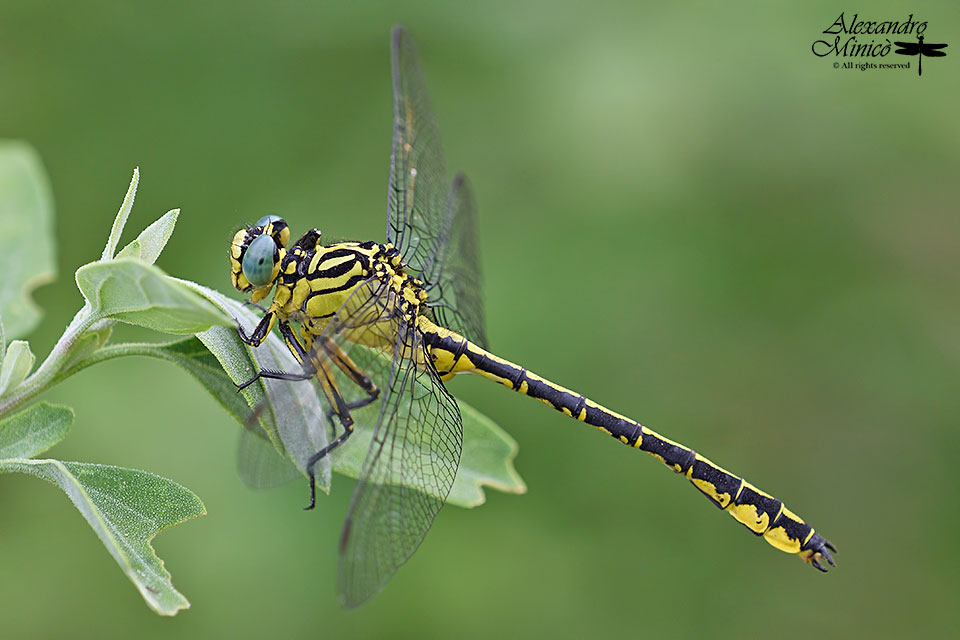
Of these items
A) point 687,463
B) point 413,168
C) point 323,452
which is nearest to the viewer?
point 323,452

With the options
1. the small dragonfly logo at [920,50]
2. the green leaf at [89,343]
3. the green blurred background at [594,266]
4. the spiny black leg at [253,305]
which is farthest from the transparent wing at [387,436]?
the small dragonfly logo at [920,50]

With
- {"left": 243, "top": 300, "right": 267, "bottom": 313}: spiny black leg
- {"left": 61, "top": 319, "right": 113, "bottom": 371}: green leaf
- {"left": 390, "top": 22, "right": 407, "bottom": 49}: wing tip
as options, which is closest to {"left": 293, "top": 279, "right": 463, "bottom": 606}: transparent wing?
{"left": 243, "top": 300, "right": 267, "bottom": 313}: spiny black leg

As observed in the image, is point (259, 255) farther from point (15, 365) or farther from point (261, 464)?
point (15, 365)

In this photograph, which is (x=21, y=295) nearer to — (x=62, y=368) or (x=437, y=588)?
(x=62, y=368)

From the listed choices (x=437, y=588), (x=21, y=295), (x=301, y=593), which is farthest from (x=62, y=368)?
(x=437, y=588)

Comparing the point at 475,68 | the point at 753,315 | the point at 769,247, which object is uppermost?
the point at 475,68

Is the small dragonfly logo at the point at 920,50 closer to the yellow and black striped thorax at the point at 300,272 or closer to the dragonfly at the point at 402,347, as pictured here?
the dragonfly at the point at 402,347

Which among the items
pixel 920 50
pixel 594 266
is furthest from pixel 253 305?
pixel 920 50
